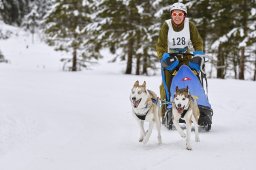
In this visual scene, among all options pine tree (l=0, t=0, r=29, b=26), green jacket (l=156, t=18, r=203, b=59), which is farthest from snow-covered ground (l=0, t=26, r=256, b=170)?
pine tree (l=0, t=0, r=29, b=26)

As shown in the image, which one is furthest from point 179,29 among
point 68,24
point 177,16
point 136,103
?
point 68,24

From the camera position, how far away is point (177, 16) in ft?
23.0

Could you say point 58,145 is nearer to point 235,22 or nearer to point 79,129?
point 79,129

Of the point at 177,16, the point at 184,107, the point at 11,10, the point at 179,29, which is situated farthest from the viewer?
the point at 11,10

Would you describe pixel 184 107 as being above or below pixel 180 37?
below

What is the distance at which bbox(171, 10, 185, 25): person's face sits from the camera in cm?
696

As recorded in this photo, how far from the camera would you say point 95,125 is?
789 centimetres

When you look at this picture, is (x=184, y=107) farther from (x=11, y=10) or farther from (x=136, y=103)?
(x=11, y=10)

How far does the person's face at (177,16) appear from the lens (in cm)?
696

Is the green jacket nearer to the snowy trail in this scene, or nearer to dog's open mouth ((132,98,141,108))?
the snowy trail

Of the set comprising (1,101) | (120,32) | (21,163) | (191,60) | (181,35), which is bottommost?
(21,163)

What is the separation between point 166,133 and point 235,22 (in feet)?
48.0

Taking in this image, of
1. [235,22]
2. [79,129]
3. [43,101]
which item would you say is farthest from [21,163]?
[235,22]

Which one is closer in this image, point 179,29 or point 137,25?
point 179,29
